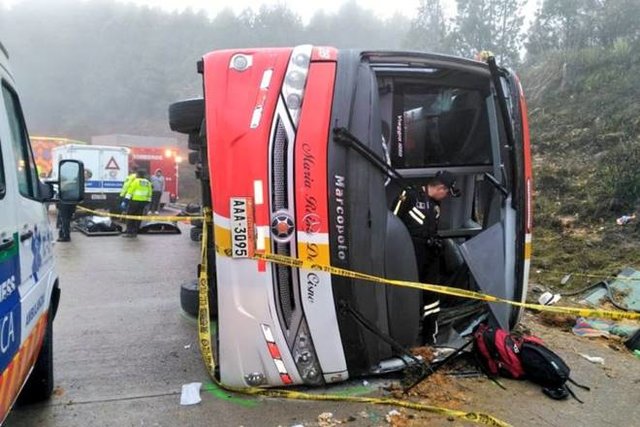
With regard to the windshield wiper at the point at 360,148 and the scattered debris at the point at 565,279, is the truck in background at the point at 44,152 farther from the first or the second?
the windshield wiper at the point at 360,148

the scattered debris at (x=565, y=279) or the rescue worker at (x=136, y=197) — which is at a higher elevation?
the rescue worker at (x=136, y=197)

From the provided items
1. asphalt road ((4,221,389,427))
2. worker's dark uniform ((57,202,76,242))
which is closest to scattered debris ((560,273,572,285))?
asphalt road ((4,221,389,427))

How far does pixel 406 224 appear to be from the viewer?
3.97 metres

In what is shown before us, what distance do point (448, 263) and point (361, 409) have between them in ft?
5.73

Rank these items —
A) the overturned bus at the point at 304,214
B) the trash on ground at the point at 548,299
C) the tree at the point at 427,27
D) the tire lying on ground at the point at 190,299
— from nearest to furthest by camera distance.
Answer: the overturned bus at the point at 304,214, the tire lying on ground at the point at 190,299, the trash on ground at the point at 548,299, the tree at the point at 427,27

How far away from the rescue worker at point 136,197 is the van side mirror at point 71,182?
30.2ft

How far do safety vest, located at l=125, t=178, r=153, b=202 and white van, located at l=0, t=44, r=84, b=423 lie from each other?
9.36m

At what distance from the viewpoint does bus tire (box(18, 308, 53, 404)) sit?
3525 mm

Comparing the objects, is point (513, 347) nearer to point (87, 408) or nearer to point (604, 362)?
point (604, 362)

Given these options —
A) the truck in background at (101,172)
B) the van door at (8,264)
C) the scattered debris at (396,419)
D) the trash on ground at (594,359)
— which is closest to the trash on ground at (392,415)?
the scattered debris at (396,419)

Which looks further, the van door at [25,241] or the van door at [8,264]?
the van door at [25,241]

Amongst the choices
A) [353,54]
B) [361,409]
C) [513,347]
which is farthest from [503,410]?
[353,54]

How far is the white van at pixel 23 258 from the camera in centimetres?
231

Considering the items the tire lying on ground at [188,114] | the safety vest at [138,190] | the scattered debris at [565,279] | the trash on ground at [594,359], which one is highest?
the tire lying on ground at [188,114]
